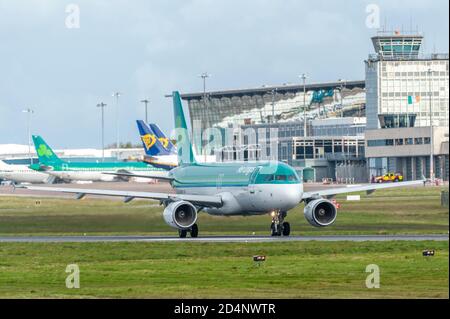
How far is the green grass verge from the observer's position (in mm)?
35344

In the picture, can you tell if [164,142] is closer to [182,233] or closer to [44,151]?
[44,151]

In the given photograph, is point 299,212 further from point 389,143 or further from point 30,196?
point 389,143

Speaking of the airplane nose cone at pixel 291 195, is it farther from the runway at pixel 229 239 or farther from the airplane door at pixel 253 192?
the runway at pixel 229 239

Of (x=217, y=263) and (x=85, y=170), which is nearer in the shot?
(x=217, y=263)

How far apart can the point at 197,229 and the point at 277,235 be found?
13.6 feet

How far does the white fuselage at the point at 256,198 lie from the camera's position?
62469mm

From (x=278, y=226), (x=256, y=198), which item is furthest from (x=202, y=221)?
(x=278, y=226)

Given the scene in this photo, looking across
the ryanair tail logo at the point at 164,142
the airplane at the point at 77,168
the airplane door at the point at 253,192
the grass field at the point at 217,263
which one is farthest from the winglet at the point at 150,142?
the airplane door at the point at 253,192

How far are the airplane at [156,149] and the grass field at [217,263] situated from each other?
354 feet

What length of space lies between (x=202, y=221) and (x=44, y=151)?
117 m

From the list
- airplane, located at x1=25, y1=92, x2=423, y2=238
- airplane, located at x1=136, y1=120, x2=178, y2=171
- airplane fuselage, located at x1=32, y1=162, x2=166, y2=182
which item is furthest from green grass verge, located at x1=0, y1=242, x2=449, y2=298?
airplane, located at x1=136, y1=120, x2=178, y2=171

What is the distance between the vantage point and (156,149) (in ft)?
612

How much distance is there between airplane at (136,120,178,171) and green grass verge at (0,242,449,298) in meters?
127
